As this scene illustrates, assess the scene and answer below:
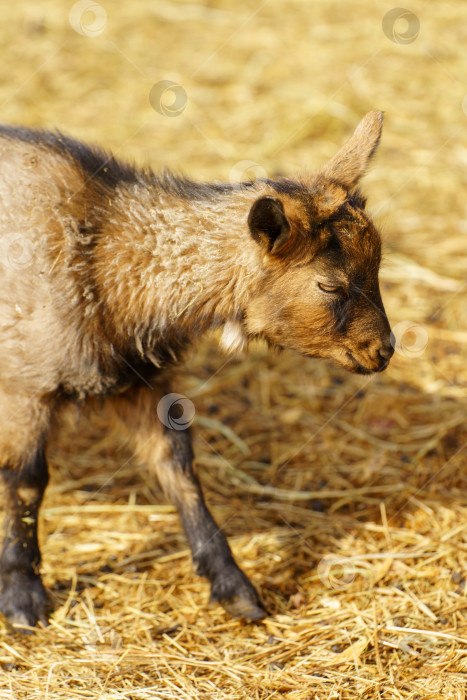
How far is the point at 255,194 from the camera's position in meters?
3.83

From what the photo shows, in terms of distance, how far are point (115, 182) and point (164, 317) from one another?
0.71 metres

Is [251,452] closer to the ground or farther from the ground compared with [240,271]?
closer to the ground

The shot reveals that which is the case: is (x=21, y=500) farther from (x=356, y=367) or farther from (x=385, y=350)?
(x=385, y=350)

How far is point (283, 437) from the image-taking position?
571 centimetres

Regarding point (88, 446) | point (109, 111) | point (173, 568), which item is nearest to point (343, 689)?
point (173, 568)

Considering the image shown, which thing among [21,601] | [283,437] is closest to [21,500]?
[21,601]

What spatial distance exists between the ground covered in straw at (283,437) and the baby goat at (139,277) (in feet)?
1.27

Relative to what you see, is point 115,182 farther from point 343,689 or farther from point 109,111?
point 109,111

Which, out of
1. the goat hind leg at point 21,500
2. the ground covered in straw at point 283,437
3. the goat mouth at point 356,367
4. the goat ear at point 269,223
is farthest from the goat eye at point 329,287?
the goat hind leg at point 21,500

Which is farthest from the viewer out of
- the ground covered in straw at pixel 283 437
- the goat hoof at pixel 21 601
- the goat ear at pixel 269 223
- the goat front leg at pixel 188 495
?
the goat front leg at pixel 188 495

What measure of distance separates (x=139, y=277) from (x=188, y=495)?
4.15 ft

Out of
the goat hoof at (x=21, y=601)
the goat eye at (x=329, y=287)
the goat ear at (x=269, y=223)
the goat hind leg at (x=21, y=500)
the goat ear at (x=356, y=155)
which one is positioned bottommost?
the goat hoof at (x=21, y=601)

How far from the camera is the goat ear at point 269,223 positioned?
3.37m

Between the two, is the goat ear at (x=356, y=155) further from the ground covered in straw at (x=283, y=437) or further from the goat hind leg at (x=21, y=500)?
the goat hind leg at (x=21, y=500)
